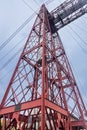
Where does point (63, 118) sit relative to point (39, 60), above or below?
below

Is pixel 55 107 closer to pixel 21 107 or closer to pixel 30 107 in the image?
pixel 30 107

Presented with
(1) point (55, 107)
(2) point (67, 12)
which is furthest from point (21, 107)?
(2) point (67, 12)

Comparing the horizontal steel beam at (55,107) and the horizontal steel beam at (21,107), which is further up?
the horizontal steel beam at (21,107)

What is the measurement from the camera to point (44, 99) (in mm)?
11367

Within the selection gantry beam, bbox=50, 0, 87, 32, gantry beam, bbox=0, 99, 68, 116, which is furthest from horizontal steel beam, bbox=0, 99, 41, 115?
Answer: gantry beam, bbox=50, 0, 87, 32

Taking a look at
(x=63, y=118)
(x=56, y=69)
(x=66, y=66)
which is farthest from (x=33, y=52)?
(x=63, y=118)

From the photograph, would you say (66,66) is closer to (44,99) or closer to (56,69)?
(56,69)

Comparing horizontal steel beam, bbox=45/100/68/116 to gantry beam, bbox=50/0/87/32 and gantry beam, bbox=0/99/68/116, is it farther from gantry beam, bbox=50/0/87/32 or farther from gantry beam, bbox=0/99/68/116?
gantry beam, bbox=50/0/87/32

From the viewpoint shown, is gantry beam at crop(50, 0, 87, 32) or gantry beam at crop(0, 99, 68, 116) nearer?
gantry beam at crop(0, 99, 68, 116)

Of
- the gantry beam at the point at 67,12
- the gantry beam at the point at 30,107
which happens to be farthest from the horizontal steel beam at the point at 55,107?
the gantry beam at the point at 67,12

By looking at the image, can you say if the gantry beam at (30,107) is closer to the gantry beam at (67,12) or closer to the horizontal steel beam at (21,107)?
the horizontal steel beam at (21,107)

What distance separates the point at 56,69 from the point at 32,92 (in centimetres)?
248

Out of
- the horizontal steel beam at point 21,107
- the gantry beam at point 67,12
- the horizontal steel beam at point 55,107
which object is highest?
the gantry beam at point 67,12

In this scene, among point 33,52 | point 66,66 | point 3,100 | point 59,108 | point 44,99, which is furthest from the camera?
point 66,66
